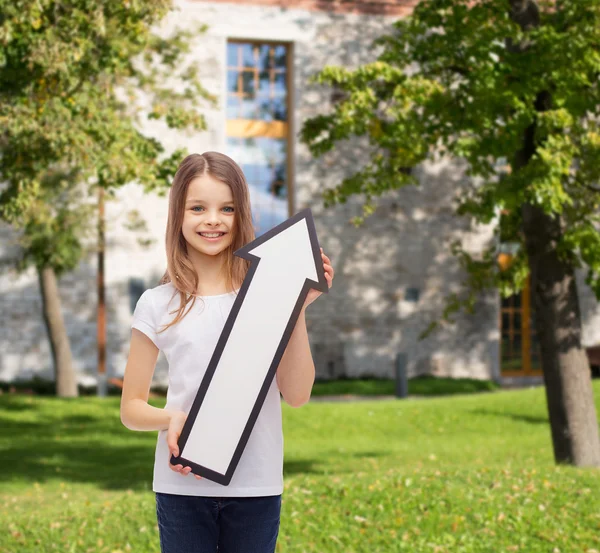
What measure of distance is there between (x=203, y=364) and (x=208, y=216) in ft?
1.38

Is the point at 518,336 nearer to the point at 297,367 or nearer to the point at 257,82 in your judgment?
the point at 257,82

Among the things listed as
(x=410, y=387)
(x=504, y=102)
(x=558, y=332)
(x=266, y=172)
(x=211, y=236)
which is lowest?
(x=410, y=387)

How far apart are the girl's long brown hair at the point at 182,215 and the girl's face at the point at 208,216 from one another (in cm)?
2

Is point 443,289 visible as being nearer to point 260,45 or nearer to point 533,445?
point 260,45

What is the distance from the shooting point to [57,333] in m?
18.0

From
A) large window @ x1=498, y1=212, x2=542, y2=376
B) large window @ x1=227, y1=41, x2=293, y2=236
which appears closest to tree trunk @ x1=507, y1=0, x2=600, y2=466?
large window @ x1=227, y1=41, x2=293, y2=236

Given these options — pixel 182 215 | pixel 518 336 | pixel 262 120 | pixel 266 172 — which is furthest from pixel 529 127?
pixel 518 336

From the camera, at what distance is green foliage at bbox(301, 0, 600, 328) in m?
7.98

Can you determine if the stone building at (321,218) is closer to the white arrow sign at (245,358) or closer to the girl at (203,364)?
the girl at (203,364)

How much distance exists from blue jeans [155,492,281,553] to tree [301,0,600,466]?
576cm

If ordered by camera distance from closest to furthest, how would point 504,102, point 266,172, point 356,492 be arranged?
point 356,492 → point 504,102 → point 266,172

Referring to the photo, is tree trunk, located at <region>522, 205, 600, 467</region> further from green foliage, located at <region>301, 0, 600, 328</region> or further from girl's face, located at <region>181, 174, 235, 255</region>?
girl's face, located at <region>181, 174, 235, 255</region>

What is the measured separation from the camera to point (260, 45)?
2292 cm

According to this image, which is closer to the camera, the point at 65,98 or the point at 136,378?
the point at 136,378
